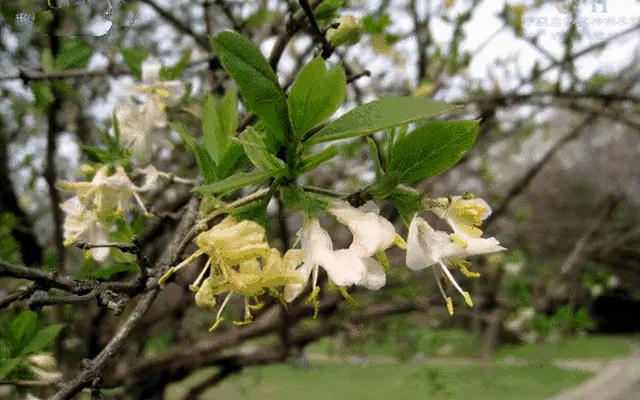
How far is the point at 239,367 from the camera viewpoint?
237 cm

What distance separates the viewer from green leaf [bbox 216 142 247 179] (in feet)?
1.88

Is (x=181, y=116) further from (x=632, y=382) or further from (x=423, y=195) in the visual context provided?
(x=632, y=382)

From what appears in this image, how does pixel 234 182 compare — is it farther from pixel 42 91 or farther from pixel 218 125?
pixel 42 91

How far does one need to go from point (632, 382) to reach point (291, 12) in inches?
367

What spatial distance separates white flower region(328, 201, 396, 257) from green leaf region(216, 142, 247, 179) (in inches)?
4.1

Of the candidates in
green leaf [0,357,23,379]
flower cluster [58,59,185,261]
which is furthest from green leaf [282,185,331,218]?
green leaf [0,357,23,379]

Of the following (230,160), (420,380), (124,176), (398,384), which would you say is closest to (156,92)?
(124,176)

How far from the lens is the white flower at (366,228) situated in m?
0.54

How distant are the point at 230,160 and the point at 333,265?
0.46ft

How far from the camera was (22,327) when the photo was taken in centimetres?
89

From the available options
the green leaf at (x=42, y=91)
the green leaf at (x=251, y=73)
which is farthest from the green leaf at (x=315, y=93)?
the green leaf at (x=42, y=91)

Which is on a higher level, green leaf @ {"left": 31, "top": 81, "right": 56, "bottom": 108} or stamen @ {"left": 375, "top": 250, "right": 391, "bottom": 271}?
green leaf @ {"left": 31, "top": 81, "right": 56, "bottom": 108}

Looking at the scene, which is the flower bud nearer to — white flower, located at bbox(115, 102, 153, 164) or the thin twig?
the thin twig

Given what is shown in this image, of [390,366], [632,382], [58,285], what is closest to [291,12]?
[58,285]
